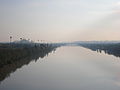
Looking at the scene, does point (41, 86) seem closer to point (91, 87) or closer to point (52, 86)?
point (52, 86)

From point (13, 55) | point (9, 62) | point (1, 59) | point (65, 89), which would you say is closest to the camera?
point (65, 89)

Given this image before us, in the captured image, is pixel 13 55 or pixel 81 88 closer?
pixel 81 88

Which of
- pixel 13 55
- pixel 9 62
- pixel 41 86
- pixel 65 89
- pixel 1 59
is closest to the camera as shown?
pixel 65 89

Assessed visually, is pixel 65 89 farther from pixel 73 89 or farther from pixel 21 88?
pixel 21 88

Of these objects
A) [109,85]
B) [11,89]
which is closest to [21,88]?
[11,89]

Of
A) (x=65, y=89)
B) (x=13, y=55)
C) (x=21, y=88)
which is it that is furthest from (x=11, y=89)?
(x=13, y=55)

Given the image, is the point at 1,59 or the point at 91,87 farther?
the point at 1,59

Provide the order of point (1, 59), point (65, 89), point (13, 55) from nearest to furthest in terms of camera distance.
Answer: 1. point (65, 89)
2. point (1, 59)
3. point (13, 55)

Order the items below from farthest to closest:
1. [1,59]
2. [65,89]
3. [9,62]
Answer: [9,62] < [1,59] < [65,89]
